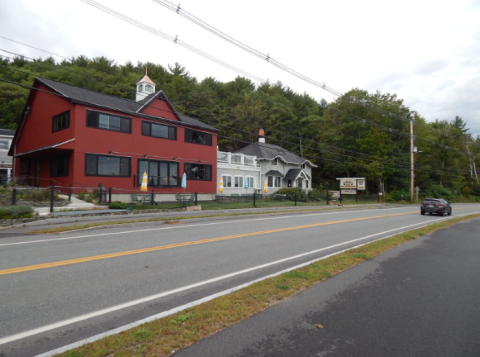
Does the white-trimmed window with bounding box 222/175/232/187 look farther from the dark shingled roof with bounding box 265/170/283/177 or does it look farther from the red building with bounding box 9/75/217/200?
the dark shingled roof with bounding box 265/170/283/177

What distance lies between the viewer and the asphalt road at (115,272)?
392 centimetres

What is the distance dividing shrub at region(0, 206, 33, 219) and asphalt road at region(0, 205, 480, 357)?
12.9ft

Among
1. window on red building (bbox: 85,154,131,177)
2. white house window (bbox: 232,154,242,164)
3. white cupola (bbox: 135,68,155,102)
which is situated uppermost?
white cupola (bbox: 135,68,155,102)

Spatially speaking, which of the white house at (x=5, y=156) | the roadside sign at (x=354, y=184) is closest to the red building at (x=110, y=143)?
the white house at (x=5, y=156)

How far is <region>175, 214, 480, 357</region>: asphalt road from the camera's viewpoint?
3.41 metres

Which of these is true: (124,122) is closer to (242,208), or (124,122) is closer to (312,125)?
(242,208)

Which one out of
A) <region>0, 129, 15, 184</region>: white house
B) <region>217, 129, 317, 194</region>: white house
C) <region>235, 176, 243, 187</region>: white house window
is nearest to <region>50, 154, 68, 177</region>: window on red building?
<region>217, 129, 317, 194</region>: white house

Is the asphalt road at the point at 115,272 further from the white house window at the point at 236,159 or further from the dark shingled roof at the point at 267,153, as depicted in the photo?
the dark shingled roof at the point at 267,153

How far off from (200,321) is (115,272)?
3.01 m

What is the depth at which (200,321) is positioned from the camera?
3.89 meters

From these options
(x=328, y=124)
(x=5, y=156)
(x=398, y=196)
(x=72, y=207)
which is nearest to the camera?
(x=72, y=207)

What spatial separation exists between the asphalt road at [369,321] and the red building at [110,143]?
19.3 m

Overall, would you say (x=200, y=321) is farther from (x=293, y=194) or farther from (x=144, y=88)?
(x=293, y=194)

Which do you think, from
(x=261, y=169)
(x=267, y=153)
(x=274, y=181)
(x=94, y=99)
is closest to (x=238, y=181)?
(x=261, y=169)
